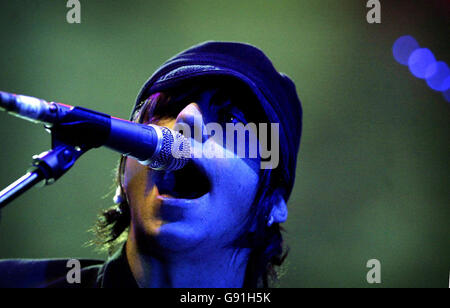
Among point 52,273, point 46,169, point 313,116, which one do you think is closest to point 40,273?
point 52,273

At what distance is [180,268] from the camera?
51.8 inches

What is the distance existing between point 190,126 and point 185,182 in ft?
0.63

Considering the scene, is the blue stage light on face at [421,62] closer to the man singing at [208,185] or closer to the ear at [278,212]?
the man singing at [208,185]

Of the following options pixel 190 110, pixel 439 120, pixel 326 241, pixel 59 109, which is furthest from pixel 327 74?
pixel 59 109

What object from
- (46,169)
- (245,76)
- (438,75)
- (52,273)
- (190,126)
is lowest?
(52,273)

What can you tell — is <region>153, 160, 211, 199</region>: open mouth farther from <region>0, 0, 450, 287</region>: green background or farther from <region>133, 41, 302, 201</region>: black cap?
<region>0, 0, 450, 287</region>: green background

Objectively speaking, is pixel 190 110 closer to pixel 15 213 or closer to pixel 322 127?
pixel 322 127

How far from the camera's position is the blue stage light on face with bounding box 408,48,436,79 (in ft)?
6.15

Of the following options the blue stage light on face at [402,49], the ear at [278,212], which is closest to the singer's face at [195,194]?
the ear at [278,212]

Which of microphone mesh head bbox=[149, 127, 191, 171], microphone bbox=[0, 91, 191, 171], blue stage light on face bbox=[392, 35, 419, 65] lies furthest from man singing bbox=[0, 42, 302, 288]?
blue stage light on face bbox=[392, 35, 419, 65]

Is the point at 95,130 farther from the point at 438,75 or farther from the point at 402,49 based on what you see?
the point at 438,75

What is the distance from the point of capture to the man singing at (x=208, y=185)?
124cm

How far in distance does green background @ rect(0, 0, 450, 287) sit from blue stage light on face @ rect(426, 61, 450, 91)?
4 centimetres
